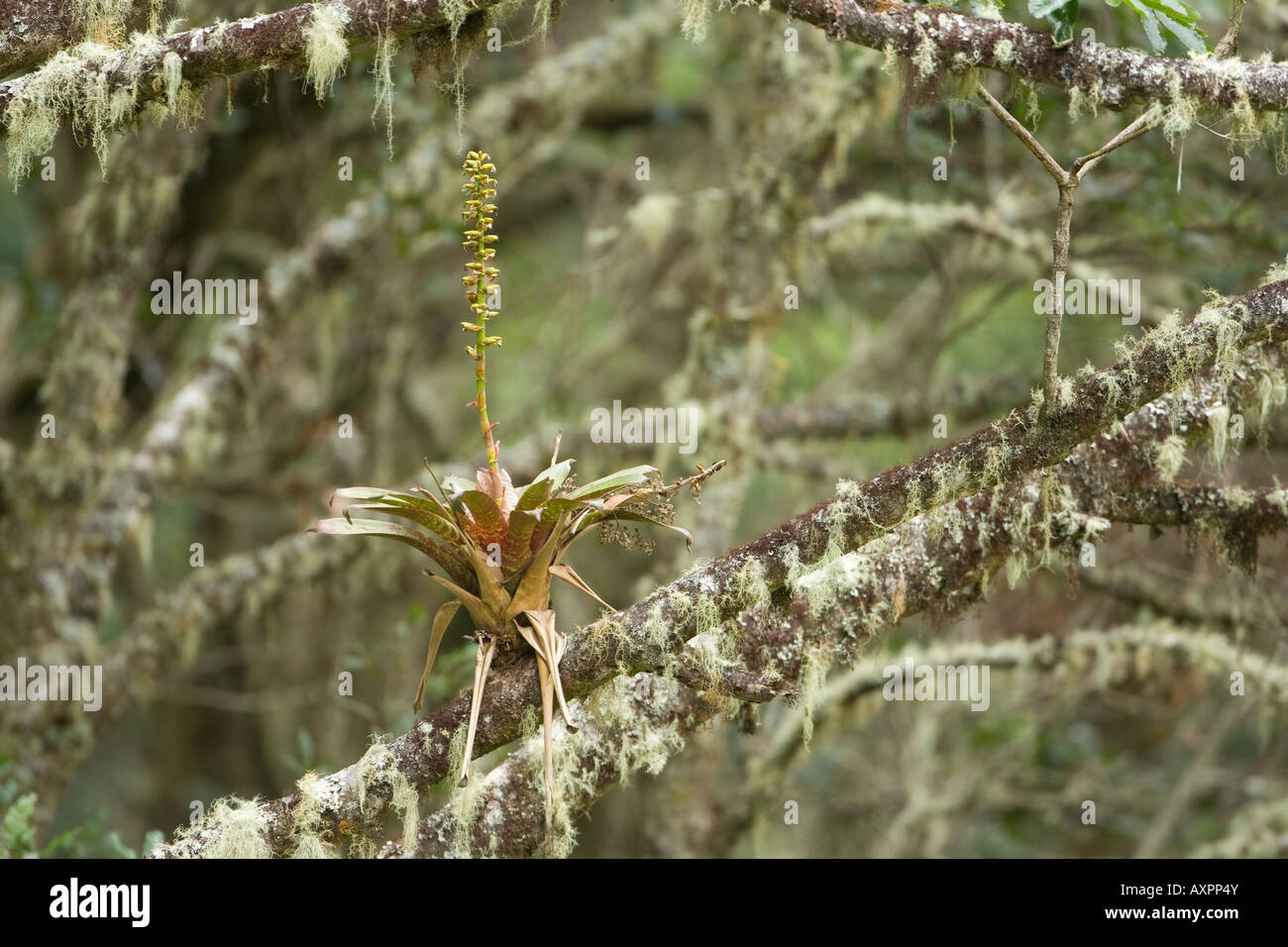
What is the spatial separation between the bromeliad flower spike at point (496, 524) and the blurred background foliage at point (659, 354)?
2.53ft

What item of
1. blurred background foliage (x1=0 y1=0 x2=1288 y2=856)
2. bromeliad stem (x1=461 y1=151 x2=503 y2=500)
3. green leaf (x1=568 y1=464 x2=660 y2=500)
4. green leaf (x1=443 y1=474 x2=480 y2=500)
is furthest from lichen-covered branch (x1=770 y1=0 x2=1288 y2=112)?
green leaf (x1=443 y1=474 x2=480 y2=500)

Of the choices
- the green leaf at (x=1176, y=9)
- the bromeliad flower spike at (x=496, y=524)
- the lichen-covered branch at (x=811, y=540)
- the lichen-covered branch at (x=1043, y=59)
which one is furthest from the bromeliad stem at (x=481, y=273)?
the green leaf at (x=1176, y=9)

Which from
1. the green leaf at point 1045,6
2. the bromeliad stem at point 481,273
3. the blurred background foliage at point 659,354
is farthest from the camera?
the blurred background foliage at point 659,354

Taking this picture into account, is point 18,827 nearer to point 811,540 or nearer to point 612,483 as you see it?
point 612,483

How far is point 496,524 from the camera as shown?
189 cm

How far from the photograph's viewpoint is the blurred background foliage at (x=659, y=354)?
3.80m

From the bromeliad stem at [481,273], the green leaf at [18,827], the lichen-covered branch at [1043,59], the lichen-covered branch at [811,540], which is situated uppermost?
the lichen-covered branch at [1043,59]

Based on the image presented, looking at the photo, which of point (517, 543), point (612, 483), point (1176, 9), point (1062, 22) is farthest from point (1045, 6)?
point (517, 543)

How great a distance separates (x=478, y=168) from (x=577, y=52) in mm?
3109

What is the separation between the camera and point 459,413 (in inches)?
270

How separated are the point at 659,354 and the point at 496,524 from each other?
470 centimetres

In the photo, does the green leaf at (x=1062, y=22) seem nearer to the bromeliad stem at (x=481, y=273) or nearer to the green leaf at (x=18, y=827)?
the bromeliad stem at (x=481, y=273)
